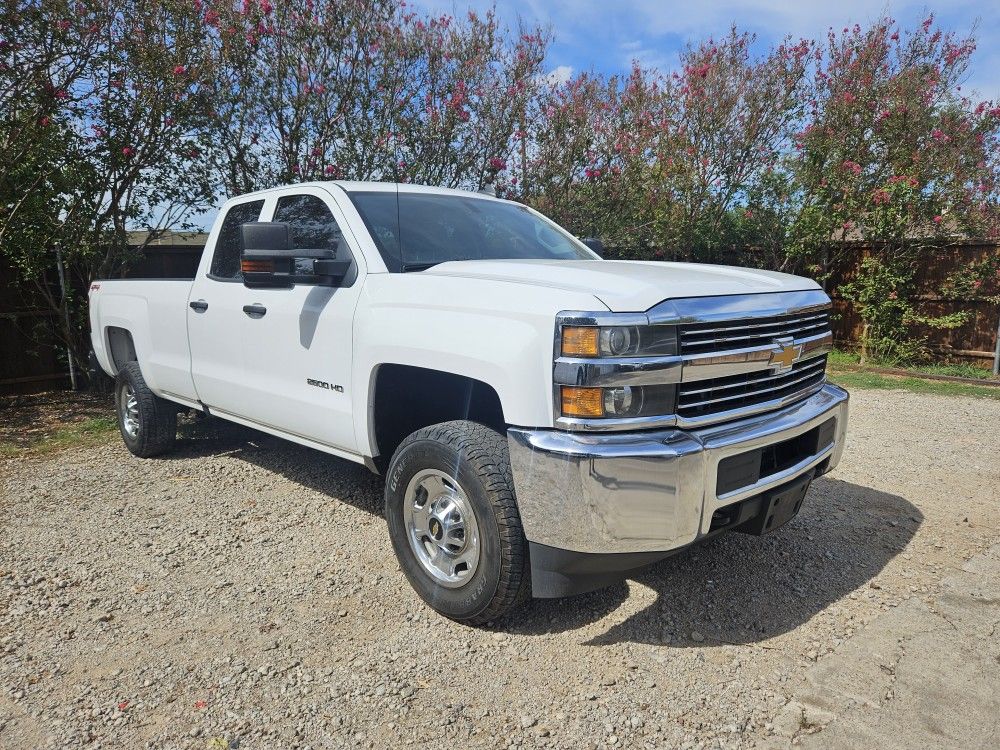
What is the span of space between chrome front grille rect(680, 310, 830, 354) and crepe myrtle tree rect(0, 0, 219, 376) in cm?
677

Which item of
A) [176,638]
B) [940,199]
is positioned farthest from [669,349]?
Result: [940,199]

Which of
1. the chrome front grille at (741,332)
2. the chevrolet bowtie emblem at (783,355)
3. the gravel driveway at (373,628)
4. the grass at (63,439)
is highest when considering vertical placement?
the chrome front grille at (741,332)

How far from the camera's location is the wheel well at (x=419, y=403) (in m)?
3.41

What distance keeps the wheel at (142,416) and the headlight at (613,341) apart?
13.6ft

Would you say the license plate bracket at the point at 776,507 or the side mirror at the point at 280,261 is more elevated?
the side mirror at the point at 280,261

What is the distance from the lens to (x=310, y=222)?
162 inches

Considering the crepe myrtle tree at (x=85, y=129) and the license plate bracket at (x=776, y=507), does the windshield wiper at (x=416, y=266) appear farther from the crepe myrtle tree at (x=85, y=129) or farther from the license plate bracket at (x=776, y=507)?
the crepe myrtle tree at (x=85, y=129)

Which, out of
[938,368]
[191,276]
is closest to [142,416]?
[191,276]

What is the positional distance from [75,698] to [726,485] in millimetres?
2550

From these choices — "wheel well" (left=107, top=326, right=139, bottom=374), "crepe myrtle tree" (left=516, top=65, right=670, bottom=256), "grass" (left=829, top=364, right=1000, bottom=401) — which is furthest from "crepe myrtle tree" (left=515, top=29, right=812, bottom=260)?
"wheel well" (left=107, top=326, right=139, bottom=374)

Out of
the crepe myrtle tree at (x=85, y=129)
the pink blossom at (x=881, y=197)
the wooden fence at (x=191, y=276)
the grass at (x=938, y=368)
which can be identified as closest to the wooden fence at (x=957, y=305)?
the wooden fence at (x=191, y=276)

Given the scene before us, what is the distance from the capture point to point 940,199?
34.4 ft

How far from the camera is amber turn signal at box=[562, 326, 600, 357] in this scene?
2.63 metres

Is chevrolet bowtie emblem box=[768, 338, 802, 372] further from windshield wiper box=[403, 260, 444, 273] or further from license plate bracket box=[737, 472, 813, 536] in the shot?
windshield wiper box=[403, 260, 444, 273]
